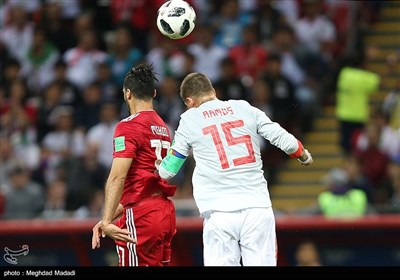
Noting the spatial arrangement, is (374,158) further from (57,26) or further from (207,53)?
(57,26)

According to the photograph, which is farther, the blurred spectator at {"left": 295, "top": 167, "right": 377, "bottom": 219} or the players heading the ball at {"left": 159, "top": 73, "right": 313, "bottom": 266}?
the blurred spectator at {"left": 295, "top": 167, "right": 377, "bottom": 219}

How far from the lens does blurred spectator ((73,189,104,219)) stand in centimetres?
1700

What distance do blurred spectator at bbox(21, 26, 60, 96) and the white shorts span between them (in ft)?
32.2

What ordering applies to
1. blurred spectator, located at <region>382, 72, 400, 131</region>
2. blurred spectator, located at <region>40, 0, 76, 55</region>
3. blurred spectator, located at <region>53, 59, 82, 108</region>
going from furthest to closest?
blurred spectator, located at <region>40, 0, 76, 55</region>, blurred spectator, located at <region>53, 59, 82, 108</region>, blurred spectator, located at <region>382, 72, 400, 131</region>

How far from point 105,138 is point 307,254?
4249 millimetres

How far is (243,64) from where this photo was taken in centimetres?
1914

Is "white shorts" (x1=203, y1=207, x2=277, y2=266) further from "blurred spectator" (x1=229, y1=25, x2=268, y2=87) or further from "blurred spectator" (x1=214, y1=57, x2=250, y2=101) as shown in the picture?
"blurred spectator" (x1=229, y1=25, x2=268, y2=87)

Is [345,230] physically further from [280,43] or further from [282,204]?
[280,43]

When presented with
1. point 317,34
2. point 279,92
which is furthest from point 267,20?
point 279,92

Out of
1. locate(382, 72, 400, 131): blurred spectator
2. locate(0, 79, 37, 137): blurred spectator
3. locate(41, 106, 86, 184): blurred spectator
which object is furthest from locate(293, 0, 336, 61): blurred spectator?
locate(0, 79, 37, 137): blurred spectator

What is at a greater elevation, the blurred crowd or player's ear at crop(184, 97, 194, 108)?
player's ear at crop(184, 97, 194, 108)

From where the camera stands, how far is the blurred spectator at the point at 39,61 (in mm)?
20188

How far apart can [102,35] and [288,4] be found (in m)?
3.07

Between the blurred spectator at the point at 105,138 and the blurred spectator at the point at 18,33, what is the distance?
292cm
